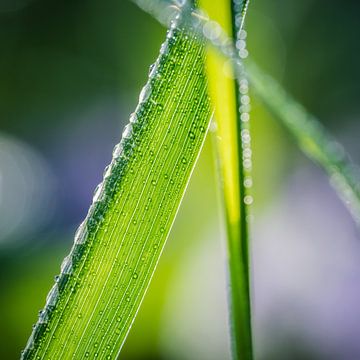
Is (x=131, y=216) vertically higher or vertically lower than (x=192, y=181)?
lower

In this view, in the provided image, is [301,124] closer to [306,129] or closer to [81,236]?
[306,129]

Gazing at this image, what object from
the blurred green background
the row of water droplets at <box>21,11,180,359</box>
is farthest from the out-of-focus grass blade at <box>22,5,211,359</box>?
the blurred green background

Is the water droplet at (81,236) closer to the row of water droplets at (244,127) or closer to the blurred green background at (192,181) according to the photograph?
the row of water droplets at (244,127)

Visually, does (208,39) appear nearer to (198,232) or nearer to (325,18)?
(198,232)

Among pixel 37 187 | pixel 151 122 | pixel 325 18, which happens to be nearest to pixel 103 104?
pixel 37 187

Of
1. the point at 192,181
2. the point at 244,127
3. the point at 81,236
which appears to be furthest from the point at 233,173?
the point at 192,181

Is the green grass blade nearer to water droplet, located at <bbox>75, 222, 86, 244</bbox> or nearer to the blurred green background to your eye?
water droplet, located at <bbox>75, 222, 86, 244</bbox>

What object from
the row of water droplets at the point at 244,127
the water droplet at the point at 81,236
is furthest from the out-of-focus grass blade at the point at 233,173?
the water droplet at the point at 81,236
